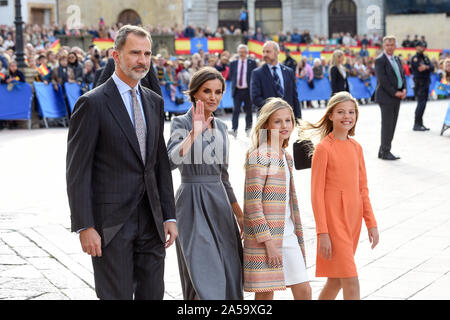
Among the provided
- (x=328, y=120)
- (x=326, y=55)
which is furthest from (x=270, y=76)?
(x=326, y=55)

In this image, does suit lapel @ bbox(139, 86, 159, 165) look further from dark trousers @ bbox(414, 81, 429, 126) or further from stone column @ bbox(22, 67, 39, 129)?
stone column @ bbox(22, 67, 39, 129)

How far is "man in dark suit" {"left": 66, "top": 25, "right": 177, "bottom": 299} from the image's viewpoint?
3.54 m

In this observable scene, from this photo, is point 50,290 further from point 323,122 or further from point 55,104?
point 55,104

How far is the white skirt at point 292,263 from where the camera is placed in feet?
14.3

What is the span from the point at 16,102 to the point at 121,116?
15738 mm

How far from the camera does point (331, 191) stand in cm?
454

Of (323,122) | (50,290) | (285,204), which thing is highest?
(323,122)

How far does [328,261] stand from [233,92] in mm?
12586

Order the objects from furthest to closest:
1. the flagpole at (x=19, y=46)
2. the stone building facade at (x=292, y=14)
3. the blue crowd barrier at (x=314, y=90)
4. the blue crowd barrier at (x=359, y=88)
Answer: the stone building facade at (x=292, y=14) < the blue crowd barrier at (x=359, y=88) < the blue crowd barrier at (x=314, y=90) < the flagpole at (x=19, y=46)

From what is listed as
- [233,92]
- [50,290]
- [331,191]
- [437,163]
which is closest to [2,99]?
[233,92]

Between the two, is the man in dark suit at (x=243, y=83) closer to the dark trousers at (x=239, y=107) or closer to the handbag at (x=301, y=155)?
the dark trousers at (x=239, y=107)

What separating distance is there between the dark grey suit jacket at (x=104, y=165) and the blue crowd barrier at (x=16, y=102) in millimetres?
15558

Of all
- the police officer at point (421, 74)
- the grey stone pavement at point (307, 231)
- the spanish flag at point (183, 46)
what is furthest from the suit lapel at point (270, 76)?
the spanish flag at point (183, 46)

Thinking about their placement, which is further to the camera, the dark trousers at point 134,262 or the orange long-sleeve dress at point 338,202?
the orange long-sleeve dress at point 338,202
